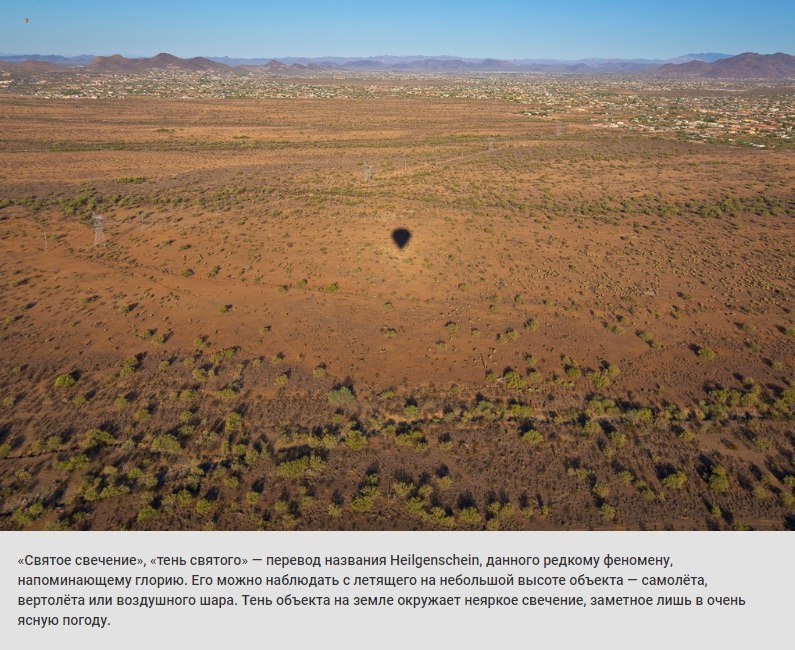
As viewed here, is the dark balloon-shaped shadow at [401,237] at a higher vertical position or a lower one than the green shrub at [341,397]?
higher

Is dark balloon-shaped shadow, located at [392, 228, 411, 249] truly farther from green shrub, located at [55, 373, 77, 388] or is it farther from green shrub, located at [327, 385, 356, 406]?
green shrub, located at [55, 373, 77, 388]

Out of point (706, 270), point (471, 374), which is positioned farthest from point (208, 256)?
point (706, 270)

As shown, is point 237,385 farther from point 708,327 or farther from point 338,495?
point 708,327

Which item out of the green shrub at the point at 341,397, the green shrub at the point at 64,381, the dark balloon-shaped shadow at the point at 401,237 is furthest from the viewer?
the dark balloon-shaped shadow at the point at 401,237

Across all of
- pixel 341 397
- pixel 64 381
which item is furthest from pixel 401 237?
pixel 64 381

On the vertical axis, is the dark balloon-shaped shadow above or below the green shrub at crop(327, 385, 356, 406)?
above

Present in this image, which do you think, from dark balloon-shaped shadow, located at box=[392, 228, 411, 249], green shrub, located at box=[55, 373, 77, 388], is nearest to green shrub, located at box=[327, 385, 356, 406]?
green shrub, located at box=[55, 373, 77, 388]

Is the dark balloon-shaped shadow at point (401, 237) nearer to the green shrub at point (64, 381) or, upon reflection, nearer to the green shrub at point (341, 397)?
the green shrub at point (341, 397)

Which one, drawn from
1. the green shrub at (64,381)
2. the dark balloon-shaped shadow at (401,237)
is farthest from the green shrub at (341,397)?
the dark balloon-shaped shadow at (401,237)
